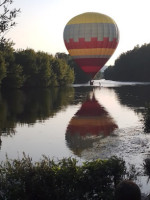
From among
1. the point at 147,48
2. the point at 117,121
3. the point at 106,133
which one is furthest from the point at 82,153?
the point at 147,48

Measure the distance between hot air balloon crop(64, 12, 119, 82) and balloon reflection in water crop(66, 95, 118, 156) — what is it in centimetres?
Answer: 3008

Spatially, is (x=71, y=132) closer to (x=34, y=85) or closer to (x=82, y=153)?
(x=82, y=153)

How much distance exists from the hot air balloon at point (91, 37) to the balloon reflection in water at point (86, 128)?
3008cm

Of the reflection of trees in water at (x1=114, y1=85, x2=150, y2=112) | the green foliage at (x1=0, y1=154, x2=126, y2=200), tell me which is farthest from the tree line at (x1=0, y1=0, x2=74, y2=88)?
the green foliage at (x1=0, y1=154, x2=126, y2=200)

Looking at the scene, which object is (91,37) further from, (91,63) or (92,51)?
(91,63)

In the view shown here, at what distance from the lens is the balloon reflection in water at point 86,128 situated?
27389mm

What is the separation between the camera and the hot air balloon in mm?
73812

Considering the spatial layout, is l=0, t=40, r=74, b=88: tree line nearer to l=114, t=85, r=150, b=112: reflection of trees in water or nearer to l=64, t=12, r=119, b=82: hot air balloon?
l=64, t=12, r=119, b=82: hot air balloon

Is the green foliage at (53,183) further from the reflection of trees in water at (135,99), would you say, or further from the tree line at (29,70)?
the tree line at (29,70)

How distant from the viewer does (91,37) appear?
73750mm

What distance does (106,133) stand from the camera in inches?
1259

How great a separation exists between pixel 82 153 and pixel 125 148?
11.2ft

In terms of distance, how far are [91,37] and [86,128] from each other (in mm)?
42455

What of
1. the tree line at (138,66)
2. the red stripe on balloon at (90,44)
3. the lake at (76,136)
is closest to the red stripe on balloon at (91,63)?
the red stripe on balloon at (90,44)
